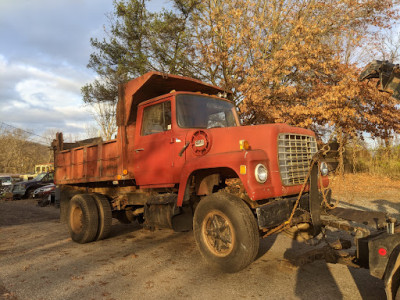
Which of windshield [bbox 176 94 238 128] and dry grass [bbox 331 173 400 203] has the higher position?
windshield [bbox 176 94 238 128]

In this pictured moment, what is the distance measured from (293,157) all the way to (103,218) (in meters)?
4.21

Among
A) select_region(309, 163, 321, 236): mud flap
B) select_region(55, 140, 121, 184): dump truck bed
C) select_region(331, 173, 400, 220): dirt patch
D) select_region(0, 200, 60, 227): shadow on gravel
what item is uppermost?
select_region(55, 140, 121, 184): dump truck bed

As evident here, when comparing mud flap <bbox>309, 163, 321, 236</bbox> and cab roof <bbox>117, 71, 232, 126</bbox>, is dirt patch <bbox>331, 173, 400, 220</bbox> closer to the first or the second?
mud flap <bbox>309, 163, 321, 236</bbox>

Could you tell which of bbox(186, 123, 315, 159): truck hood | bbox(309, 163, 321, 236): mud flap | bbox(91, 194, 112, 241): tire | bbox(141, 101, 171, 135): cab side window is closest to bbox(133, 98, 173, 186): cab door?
bbox(141, 101, 171, 135): cab side window

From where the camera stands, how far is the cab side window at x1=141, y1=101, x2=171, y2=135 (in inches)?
206

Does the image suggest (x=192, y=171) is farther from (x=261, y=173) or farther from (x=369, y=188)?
(x=369, y=188)

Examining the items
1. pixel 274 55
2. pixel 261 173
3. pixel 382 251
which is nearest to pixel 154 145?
pixel 261 173

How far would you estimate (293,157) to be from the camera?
428 cm

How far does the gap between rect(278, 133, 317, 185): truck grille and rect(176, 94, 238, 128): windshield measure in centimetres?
155

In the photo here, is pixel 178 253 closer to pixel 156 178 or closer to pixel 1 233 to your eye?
pixel 156 178

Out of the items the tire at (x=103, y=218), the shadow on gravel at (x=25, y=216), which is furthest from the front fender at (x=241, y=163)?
the shadow on gravel at (x=25, y=216)

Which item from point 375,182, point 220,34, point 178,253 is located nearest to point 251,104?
point 220,34

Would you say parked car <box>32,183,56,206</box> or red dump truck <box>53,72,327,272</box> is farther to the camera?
parked car <box>32,183,56,206</box>

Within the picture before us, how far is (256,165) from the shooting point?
3.86 metres
